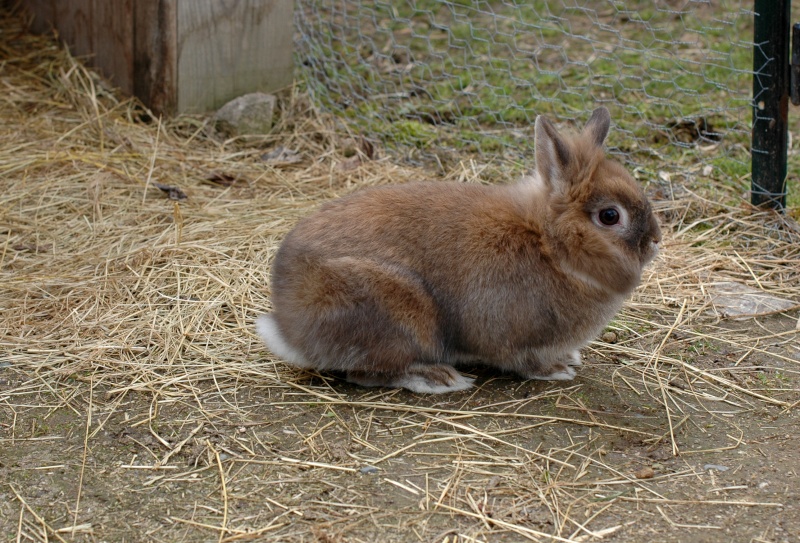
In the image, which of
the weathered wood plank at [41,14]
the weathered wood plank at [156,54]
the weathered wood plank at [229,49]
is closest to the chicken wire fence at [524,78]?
the weathered wood plank at [229,49]

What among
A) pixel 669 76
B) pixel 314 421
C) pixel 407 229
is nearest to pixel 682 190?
pixel 669 76

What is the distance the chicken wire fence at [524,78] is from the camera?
5.36 metres

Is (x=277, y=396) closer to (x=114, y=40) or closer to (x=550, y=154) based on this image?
(x=550, y=154)

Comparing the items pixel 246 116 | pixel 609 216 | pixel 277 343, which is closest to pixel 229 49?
pixel 246 116

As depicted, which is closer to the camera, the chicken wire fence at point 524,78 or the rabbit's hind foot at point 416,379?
the rabbit's hind foot at point 416,379

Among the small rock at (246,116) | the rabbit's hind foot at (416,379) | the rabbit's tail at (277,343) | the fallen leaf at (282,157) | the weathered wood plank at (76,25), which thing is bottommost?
the rabbit's hind foot at (416,379)

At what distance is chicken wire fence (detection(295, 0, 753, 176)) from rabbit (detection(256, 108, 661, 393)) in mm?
1978

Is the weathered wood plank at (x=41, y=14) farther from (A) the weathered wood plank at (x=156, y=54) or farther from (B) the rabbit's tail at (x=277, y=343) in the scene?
(B) the rabbit's tail at (x=277, y=343)

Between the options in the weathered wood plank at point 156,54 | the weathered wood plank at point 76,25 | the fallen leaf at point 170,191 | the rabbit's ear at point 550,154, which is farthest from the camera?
the weathered wood plank at point 76,25

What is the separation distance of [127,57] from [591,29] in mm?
3067

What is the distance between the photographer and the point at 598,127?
3330 mm

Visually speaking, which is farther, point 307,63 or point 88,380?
point 307,63

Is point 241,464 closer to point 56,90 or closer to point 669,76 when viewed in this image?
point 56,90

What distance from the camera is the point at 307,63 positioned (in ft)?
20.1
